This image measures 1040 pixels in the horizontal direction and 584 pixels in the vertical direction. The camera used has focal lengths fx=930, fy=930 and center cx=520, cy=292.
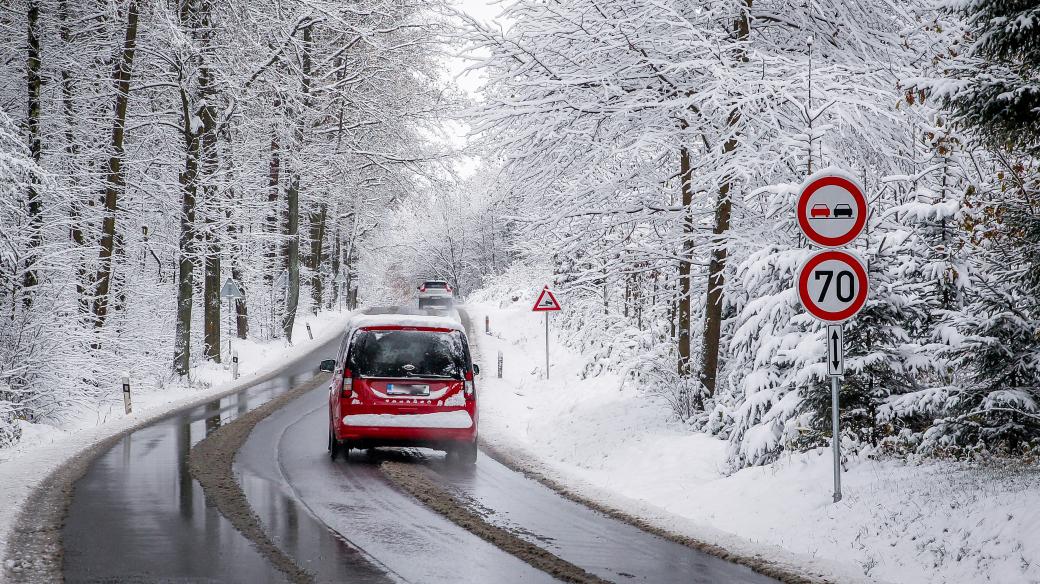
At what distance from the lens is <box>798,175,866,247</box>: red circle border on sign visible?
8.28m

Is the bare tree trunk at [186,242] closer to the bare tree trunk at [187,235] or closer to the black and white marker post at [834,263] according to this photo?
the bare tree trunk at [187,235]

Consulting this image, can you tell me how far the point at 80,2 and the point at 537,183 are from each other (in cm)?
1465

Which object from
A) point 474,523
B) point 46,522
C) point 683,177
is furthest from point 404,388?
point 683,177

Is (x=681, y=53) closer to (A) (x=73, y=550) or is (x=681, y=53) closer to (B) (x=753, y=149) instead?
(B) (x=753, y=149)

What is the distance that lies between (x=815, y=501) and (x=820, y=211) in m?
2.68

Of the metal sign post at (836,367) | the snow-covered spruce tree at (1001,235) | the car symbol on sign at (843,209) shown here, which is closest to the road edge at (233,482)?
the metal sign post at (836,367)

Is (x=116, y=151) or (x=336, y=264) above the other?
(x=116, y=151)

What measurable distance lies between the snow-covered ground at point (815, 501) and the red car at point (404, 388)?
142cm

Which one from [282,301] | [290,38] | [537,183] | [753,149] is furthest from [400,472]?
[282,301]

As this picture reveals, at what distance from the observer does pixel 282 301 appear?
4191 centimetres

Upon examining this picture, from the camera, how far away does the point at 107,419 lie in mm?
19688

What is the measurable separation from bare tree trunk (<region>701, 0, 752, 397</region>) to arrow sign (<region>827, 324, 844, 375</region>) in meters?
3.96

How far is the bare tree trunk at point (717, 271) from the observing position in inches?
488

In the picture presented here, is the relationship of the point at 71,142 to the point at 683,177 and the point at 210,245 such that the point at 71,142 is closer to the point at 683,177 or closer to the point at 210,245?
the point at 210,245
